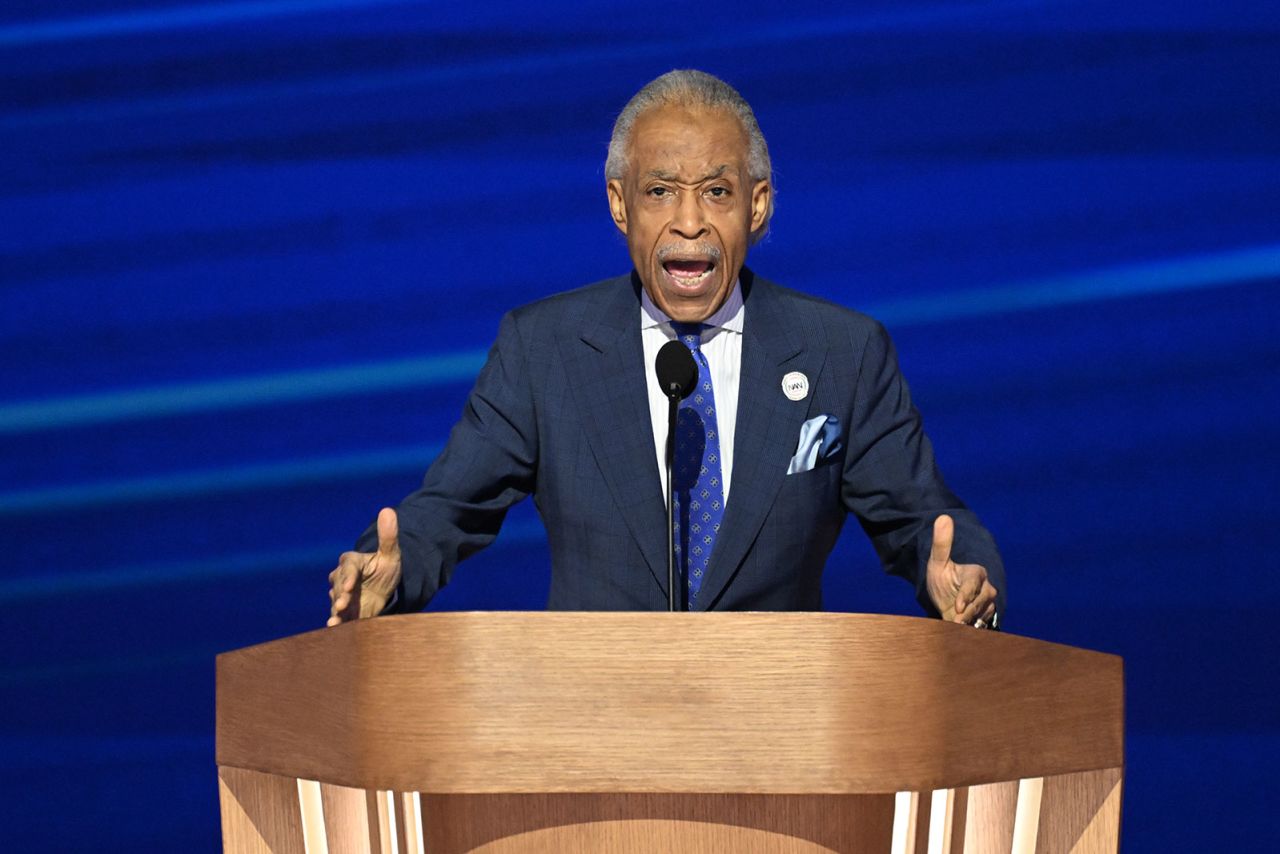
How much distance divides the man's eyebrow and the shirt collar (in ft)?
0.44

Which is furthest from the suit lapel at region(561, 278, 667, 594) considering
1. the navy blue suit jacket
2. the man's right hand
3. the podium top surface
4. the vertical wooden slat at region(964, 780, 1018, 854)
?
the podium top surface

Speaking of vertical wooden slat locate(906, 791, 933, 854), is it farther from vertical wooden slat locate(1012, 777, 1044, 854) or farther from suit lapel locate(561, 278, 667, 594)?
suit lapel locate(561, 278, 667, 594)

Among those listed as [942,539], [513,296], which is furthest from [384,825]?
[513,296]

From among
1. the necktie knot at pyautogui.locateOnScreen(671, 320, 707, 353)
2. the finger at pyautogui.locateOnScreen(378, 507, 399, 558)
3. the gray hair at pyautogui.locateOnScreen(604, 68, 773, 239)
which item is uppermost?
the gray hair at pyautogui.locateOnScreen(604, 68, 773, 239)

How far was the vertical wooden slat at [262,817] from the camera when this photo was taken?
1862mm

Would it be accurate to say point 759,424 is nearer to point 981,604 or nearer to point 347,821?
point 981,604

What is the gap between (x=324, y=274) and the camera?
3.51 m

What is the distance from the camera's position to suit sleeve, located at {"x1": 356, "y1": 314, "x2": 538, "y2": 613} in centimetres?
217

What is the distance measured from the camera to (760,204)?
2387 mm

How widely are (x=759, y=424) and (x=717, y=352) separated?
139 mm

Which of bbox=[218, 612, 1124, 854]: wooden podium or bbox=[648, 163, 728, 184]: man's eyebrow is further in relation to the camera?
bbox=[648, 163, 728, 184]: man's eyebrow

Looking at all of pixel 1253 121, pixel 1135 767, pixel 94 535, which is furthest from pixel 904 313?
pixel 94 535

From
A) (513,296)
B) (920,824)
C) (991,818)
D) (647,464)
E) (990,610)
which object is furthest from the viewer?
(513,296)

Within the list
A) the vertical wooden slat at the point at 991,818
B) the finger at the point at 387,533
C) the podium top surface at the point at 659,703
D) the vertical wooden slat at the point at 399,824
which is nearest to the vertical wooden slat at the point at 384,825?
the vertical wooden slat at the point at 399,824
